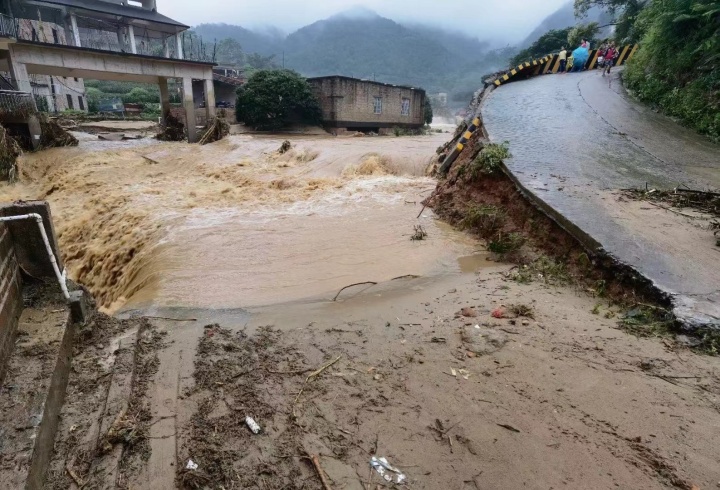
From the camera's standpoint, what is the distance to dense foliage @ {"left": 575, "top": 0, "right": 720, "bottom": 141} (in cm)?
876

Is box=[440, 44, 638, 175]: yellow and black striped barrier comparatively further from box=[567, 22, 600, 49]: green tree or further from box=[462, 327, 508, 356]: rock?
box=[462, 327, 508, 356]: rock

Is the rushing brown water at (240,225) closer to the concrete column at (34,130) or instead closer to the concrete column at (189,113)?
the concrete column at (34,130)

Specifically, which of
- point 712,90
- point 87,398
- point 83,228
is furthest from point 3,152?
point 712,90

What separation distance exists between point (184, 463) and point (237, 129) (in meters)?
25.5

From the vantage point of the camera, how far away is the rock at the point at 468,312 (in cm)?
396

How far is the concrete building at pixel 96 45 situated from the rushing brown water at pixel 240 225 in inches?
175

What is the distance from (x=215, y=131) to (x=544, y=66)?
50.9ft

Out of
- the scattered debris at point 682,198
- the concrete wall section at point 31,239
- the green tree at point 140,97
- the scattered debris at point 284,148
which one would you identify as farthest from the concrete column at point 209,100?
the scattered debris at point 682,198

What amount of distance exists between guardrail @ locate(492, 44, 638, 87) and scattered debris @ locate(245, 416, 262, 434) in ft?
51.5

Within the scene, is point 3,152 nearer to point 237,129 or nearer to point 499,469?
point 237,129

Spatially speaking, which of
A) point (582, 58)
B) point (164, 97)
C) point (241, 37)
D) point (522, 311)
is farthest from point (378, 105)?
point (241, 37)

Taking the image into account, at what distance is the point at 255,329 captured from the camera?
4.08 metres

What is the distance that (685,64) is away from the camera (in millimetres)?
9875

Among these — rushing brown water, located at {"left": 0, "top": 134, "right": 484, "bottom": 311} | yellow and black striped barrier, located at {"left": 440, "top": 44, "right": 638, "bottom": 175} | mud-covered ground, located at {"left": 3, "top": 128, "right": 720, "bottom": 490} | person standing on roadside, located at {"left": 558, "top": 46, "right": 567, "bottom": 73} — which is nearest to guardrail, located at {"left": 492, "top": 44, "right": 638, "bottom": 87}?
yellow and black striped barrier, located at {"left": 440, "top": 44, "right": 638, "bottom": 175}
